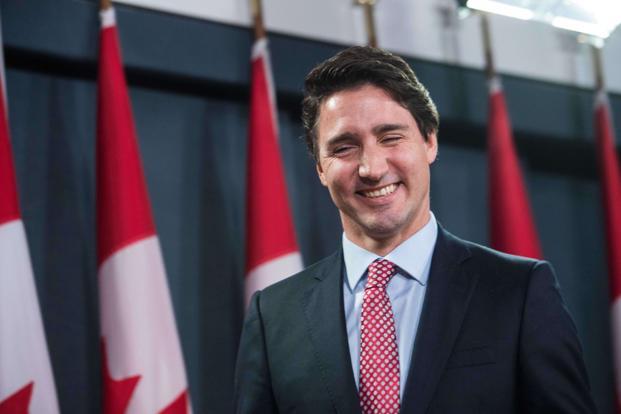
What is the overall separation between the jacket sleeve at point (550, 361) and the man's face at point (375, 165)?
197 millimetres

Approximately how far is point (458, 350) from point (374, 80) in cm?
37

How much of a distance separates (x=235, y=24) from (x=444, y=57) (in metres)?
0.71

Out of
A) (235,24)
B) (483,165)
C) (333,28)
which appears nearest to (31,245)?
(235,24)

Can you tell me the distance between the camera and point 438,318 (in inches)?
38.9

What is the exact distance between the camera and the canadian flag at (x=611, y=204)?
238 centimetres

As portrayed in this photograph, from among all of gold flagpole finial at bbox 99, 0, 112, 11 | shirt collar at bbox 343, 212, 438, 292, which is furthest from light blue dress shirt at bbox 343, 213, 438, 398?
gold flagpole finial at bbox 99, 0, 112, 11

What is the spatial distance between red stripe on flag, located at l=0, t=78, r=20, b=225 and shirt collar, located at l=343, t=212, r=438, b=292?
0.94 m

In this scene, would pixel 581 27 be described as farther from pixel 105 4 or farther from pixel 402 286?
pixel 402 286

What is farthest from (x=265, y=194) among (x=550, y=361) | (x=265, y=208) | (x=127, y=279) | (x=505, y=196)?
(x=550, y=361)

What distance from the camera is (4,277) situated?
1693 millimetres

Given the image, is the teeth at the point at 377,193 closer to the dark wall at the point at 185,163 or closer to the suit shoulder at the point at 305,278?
the suit shoulder at the point at 305,278

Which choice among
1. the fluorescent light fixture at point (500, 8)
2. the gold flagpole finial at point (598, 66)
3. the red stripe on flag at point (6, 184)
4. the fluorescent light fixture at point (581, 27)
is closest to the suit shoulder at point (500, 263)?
the red stripe on flag at point (6, 184)

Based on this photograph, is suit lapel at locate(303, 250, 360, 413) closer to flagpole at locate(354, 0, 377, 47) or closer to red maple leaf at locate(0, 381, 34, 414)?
red maple leaf at locate(0, 381, 34, 414)

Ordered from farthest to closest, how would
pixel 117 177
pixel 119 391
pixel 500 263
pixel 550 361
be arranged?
pixel 117 177 → pixel 119 391 → pixel 500 263 → pixel 550 361
